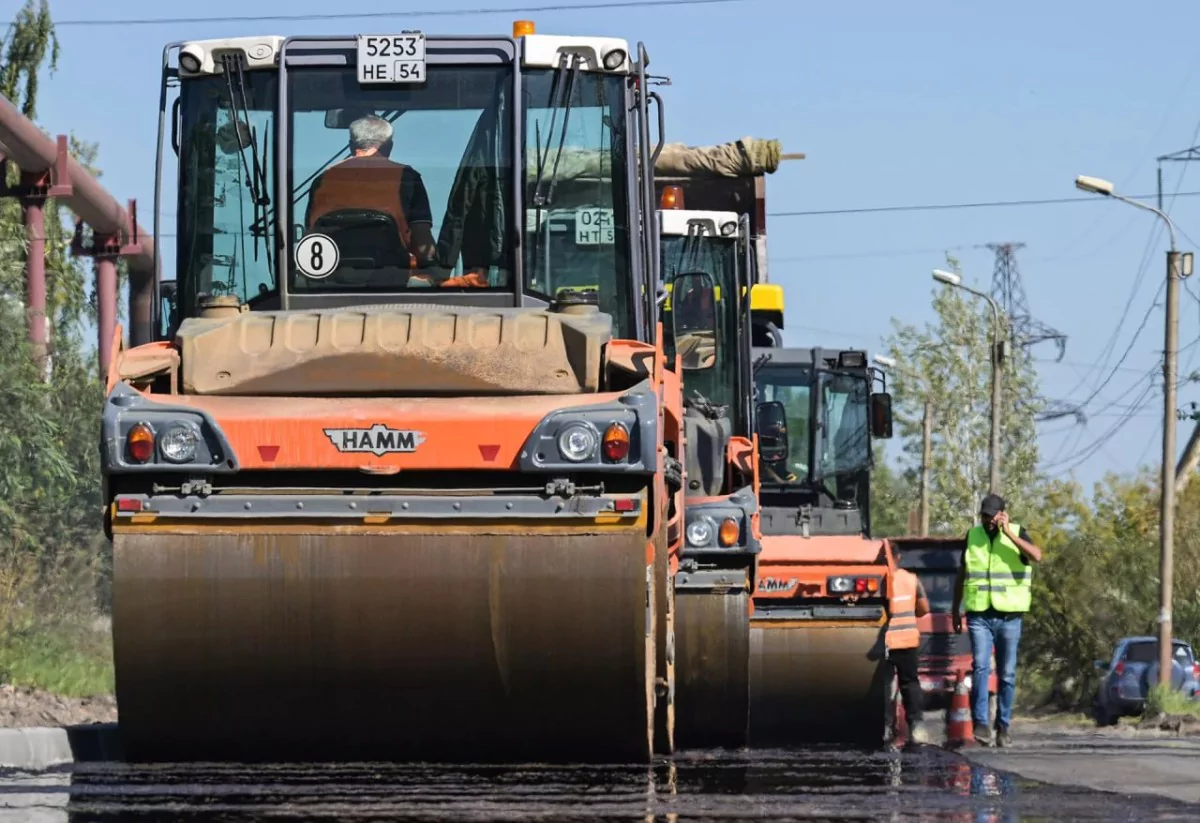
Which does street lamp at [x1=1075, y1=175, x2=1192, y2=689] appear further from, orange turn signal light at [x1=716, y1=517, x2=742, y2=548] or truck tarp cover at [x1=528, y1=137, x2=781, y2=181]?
orange turn signal light at [x1=716, y1=517, x2=742, y2=548]

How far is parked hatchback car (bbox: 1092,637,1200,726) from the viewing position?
28078 millimetres

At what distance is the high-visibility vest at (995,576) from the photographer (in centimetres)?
1494

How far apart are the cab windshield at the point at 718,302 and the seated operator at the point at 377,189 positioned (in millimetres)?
4628

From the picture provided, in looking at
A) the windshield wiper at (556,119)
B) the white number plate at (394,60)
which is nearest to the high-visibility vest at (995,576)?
the windshield wiper at (556,119)

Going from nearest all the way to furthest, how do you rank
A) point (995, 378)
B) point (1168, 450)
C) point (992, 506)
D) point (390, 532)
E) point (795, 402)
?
point (390, 532), point (992, 506), point (795, 402), point (1168, 450), point (995, 378)

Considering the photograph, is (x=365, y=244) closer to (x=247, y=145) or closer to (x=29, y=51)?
(x=247, y=145)

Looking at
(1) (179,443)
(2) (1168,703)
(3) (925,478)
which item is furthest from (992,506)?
(3) (925,478)

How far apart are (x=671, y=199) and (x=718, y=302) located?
1956 mm

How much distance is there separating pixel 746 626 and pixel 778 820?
4976 mm

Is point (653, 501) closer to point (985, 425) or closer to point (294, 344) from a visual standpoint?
point (294, 344)

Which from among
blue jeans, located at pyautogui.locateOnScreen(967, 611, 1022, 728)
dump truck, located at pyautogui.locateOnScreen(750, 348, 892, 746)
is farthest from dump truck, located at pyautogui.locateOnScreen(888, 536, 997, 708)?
dump truck, located at pyautogui.locateOnScreen(750, 348, 892, 746)

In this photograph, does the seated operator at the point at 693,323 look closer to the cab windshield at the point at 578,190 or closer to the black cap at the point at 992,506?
the cab windshield at the point at 578,190

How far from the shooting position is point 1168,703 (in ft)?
84.3

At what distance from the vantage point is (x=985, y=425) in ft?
212
